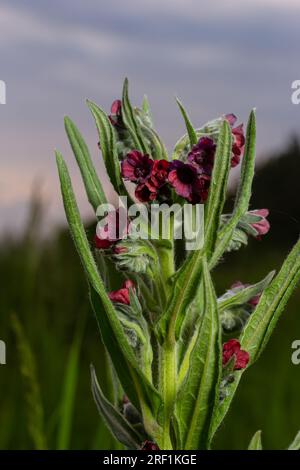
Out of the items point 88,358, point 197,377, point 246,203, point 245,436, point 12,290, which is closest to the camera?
point 197,377

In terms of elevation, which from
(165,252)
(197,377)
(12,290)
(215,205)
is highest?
(215,205)

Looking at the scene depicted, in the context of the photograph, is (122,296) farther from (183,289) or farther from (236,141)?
(236,141)

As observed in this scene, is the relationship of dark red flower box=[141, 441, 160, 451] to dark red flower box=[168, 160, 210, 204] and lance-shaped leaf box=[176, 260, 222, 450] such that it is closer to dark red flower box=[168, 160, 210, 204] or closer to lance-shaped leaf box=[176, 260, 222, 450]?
lance-shaped leaf box=[176, 260, 222, 450]

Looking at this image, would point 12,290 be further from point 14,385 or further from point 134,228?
point 134,228

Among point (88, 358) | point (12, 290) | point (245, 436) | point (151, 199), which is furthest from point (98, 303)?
point (88, 358)

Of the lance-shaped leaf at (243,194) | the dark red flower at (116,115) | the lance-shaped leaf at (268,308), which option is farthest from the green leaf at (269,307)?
the dark red flower at (116,115)

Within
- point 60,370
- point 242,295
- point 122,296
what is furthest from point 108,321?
point 60,370

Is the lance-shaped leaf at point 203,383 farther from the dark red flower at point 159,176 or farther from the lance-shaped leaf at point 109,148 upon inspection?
the lance-shaped leaf at point 109,148
